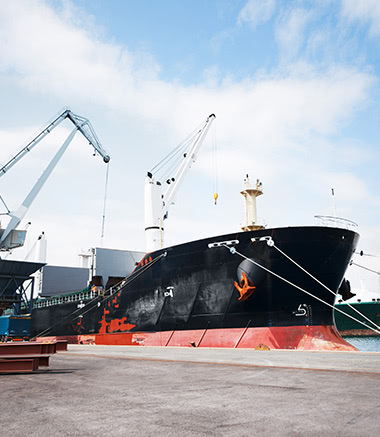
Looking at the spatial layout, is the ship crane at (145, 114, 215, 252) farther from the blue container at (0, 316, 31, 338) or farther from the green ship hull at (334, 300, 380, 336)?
the green ship hull at (334, 300, 380, 336)

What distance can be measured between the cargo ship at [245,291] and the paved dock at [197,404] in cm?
1003

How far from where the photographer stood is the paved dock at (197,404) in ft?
12.9

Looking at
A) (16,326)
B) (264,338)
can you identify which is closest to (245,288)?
(264,338)

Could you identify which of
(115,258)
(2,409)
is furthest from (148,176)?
(2,409)

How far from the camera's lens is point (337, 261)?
19453mm

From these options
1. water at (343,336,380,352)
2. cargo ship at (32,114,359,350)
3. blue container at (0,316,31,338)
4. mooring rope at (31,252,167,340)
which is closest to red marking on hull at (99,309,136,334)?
cargo ship at (32,114,359,350)

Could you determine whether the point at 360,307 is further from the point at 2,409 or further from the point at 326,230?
the point at 2,409

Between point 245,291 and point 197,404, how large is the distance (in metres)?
13.6

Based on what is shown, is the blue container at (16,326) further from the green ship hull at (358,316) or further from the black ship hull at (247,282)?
the green ship hull at (358,316)

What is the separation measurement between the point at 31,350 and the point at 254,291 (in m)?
10.9

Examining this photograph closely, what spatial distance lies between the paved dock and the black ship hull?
10171 mm

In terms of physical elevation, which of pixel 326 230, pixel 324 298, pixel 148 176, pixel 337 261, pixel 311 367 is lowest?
pixel 311 367

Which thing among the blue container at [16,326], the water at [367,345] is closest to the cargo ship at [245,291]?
the water at [367,345]

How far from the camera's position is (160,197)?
3006cm
